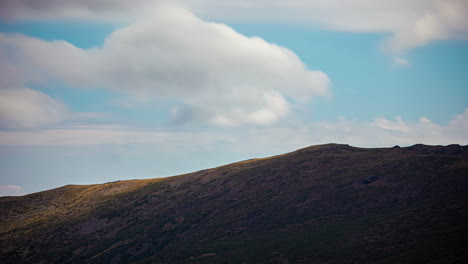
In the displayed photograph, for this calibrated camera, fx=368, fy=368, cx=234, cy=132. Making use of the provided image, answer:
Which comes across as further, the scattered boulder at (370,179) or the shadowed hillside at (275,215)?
the scattered boulder at (370,179)

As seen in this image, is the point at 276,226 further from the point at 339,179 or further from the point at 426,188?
the point at 426,188

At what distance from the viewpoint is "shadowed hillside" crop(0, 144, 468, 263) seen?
2997 inches

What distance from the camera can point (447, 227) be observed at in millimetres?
70625

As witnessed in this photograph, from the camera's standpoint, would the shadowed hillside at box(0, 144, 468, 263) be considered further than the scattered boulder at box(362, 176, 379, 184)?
No

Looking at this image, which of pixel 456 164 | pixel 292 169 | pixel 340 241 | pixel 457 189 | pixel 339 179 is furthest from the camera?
pixel 292 169

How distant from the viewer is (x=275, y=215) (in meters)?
107

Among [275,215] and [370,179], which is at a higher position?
[370,179]

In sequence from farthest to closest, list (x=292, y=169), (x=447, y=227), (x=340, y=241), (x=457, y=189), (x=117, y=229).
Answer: (x=292, y=169), (x=117, y=229), (x=457, y=189), (x=340, y=241), (x=447, y=227)

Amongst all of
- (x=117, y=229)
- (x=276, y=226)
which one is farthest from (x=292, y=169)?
(x=117, y=229)

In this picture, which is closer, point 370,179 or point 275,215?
point 275,215

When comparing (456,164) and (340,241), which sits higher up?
(456,164)

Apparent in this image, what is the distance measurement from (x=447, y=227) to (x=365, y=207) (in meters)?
27.8

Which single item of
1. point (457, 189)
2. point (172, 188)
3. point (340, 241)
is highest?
point (172, 188)

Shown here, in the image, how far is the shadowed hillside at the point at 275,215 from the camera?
2997 inches
